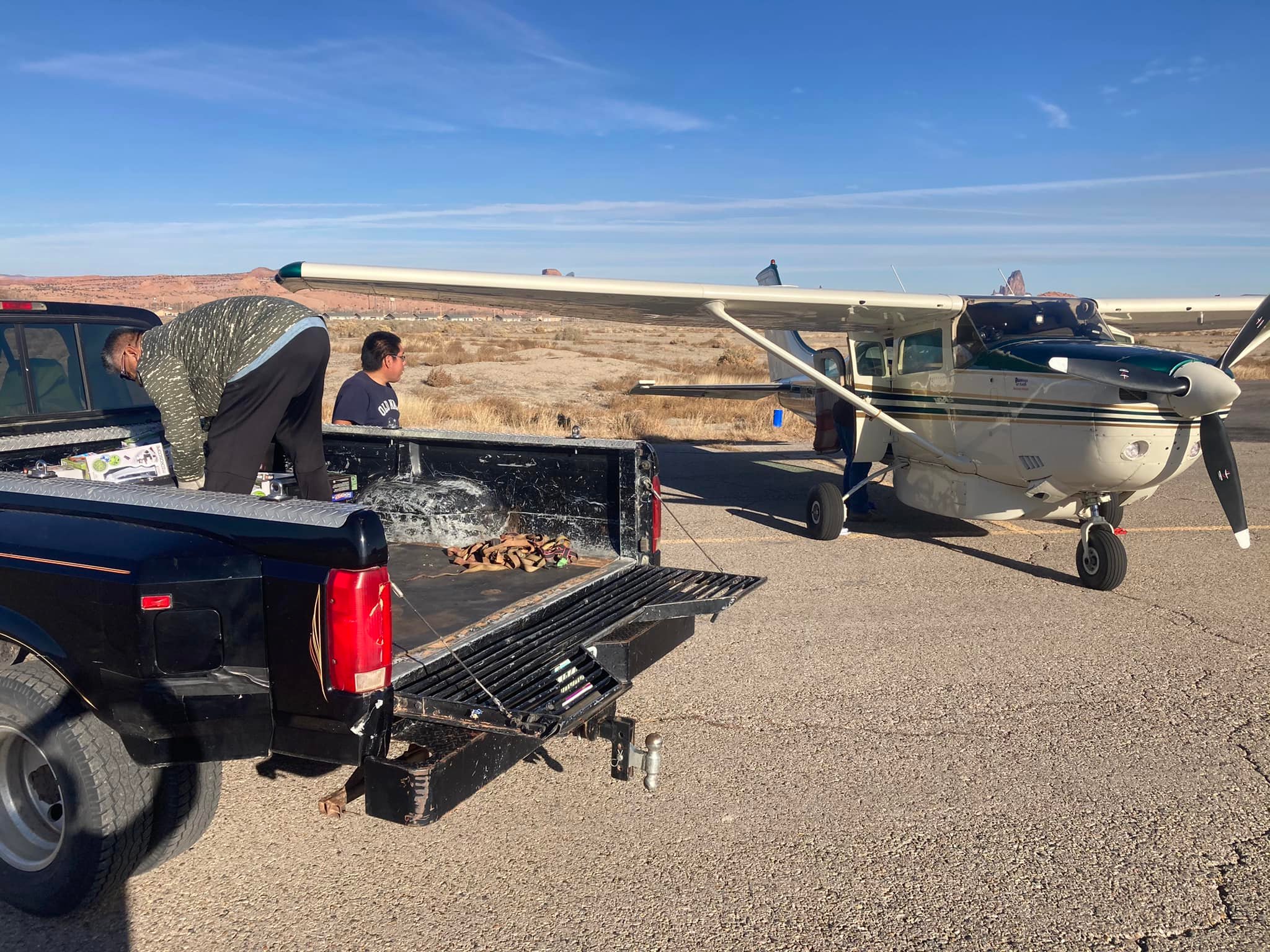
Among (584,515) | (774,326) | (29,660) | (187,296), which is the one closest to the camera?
(29,660)

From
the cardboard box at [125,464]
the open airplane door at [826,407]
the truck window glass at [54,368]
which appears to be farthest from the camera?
the open airplane door at [826,407]

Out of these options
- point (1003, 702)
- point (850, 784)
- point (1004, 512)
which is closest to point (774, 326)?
point (1004, 512)

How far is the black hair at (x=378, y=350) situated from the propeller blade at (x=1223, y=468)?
19.3 ft

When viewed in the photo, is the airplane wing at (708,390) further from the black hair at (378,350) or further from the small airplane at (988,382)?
the black hair at (378,350)

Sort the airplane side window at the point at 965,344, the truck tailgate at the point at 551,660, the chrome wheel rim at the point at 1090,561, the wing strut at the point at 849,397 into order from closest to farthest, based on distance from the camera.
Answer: the truck tailgate at the point at 551,660
the chrome wheel rim at the point at 1090,561
the airplane side window at the point at 965,344
the wing strut at the point at 849,397

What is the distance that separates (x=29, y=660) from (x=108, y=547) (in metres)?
0.81

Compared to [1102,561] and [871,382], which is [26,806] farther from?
[871,382]

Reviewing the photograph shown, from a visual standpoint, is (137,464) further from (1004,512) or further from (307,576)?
(1004,512)

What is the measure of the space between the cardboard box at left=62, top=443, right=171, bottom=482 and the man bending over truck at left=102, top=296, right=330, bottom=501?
1.41 feet

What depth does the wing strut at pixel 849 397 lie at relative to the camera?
8.37 m

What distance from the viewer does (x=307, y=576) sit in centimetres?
249

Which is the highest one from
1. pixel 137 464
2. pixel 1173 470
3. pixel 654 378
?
pixel 137 464

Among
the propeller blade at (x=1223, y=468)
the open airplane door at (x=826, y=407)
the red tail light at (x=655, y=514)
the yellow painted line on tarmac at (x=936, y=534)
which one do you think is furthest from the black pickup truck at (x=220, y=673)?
the open airplane door at (x=826, y=407)

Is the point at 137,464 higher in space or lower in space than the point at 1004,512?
higher
